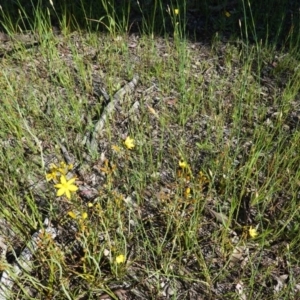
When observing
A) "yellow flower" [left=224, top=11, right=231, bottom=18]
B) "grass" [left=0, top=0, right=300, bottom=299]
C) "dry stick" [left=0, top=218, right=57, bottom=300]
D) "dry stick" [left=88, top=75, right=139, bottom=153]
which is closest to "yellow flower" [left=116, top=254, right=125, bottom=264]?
"grass" [left=0, top=0, right=300, bottom=299]

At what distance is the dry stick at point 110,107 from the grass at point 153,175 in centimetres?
5

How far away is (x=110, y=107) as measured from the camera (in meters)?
2.88

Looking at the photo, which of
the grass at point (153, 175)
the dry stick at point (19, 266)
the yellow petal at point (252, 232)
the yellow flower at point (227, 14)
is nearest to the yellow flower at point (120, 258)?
the grass at point (153, 175)

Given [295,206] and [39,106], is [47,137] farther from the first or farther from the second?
[295,206]

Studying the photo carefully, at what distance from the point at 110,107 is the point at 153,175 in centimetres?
68

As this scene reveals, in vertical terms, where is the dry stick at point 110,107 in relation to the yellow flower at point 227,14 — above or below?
below

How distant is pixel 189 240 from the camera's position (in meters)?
2.10

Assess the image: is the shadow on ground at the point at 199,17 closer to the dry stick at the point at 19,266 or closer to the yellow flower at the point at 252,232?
the yellow flower at the point at 252,232

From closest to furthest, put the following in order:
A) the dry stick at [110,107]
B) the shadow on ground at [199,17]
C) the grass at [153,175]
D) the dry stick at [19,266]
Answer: the dry stick at [19,266] < the grass at [153,175] < the dry stick at [110,107] < the shadow on ground at [199,17]

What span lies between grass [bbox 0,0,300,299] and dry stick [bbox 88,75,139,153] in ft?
0.15

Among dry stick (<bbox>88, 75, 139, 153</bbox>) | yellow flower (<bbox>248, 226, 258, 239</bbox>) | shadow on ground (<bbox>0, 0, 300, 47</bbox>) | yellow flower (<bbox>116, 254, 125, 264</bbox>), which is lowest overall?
yellow flower (<bbox>248, 226, 258, 239</bbox>)

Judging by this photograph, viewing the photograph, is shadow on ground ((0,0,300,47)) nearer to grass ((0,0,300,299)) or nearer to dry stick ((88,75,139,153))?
grass ((0,0,300,299))

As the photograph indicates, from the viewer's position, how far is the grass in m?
2.01

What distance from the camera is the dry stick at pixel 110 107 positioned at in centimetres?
264
